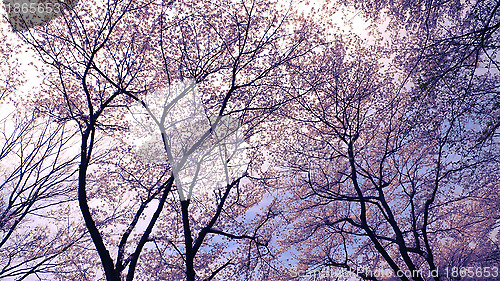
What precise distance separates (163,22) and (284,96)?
18.9ft

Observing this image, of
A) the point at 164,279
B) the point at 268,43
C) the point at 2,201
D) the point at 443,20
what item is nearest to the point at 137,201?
the point at 2,201

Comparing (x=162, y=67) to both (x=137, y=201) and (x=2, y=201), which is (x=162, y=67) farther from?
(x=2, y=201)

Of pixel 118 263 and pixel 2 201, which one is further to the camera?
pixel 2 201

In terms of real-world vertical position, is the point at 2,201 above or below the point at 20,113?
below

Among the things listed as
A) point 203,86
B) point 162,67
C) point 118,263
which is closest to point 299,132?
point 203,86

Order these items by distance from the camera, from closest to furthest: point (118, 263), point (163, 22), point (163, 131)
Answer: point (118, 263), point (163, 131), point (163, 22)

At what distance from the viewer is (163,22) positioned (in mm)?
9148

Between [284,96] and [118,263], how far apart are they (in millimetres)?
8800

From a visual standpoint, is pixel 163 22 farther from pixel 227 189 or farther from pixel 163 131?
pixel 227 189

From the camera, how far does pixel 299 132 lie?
13.9m

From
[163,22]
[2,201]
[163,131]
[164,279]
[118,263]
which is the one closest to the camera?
[118,263]

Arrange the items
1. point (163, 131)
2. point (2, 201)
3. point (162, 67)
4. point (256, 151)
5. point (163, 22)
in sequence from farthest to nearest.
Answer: point (256, 151) < point (162, 67) < point (2, 201) < point (163, 22) < point (163, 131)

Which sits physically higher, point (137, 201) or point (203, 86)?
point (203, 86)

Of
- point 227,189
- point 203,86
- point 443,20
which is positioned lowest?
point 227,189
